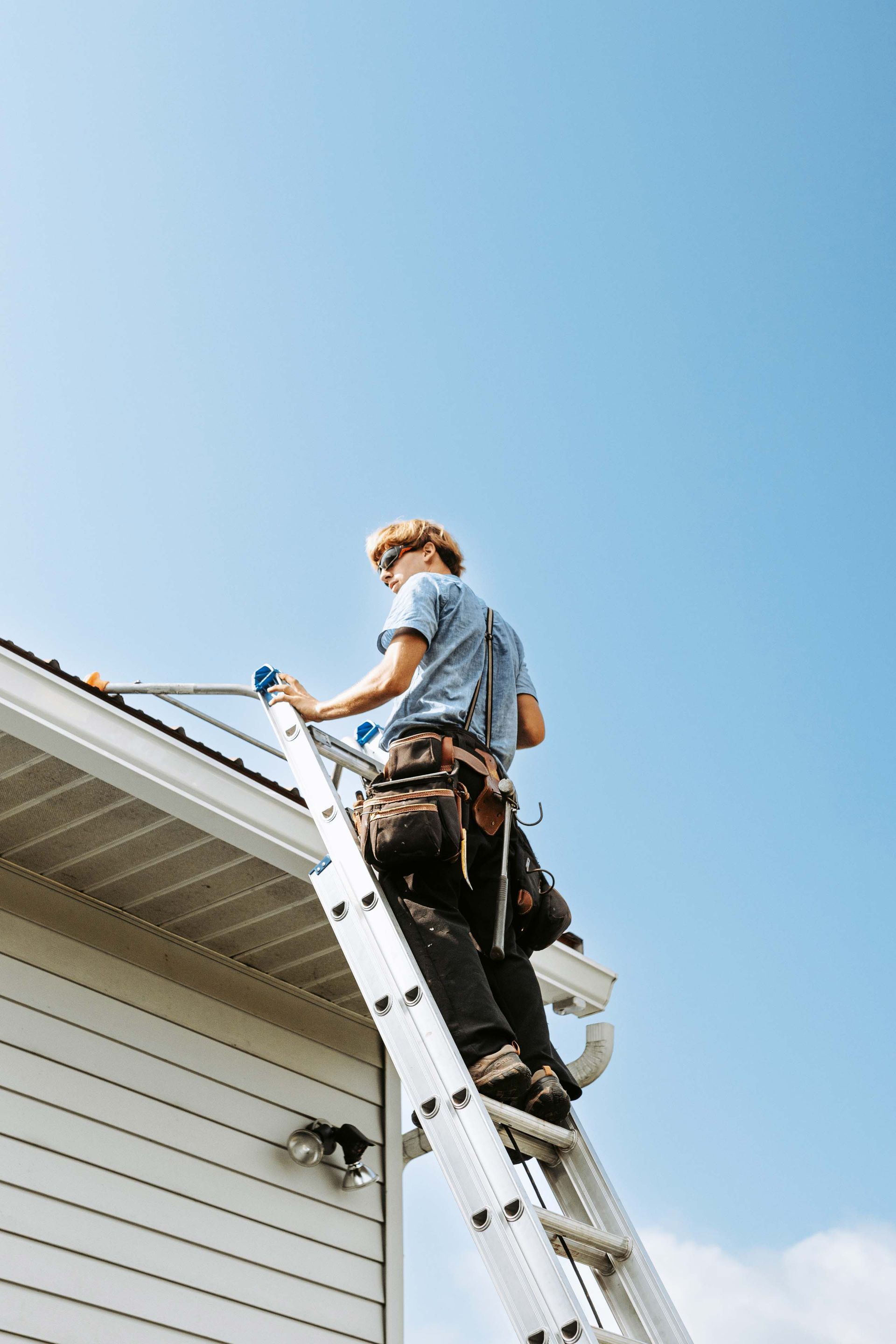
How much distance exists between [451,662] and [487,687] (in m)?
0.15

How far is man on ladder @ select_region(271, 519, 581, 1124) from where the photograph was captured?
2699 millimetres

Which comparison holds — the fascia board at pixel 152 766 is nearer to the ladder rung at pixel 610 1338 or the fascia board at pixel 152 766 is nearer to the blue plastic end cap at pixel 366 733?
the blue plastic end cap at pixel 366 733

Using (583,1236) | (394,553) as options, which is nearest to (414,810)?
(583,1236)

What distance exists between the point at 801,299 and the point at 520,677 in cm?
1175

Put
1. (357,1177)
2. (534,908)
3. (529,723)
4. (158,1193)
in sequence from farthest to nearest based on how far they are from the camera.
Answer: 1. (357,1177)
2. (158,1193)
3. (529,723)
4. (534,908)

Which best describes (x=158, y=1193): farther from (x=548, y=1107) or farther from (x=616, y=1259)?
(x=616, y=1259)

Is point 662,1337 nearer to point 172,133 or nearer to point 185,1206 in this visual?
point 185,1206

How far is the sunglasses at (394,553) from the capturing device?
3705 mm

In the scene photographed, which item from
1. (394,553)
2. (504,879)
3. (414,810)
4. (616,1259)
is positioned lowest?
(616,1259)

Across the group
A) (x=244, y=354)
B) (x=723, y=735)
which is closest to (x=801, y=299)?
(x=723, y=735)

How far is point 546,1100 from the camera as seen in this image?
274cm

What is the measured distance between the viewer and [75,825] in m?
3.96

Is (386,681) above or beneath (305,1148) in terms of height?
above

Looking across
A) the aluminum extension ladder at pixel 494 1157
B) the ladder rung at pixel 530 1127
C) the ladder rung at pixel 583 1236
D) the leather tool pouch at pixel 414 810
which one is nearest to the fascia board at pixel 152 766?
the aluminum extension ladder at pixel 494 1157
